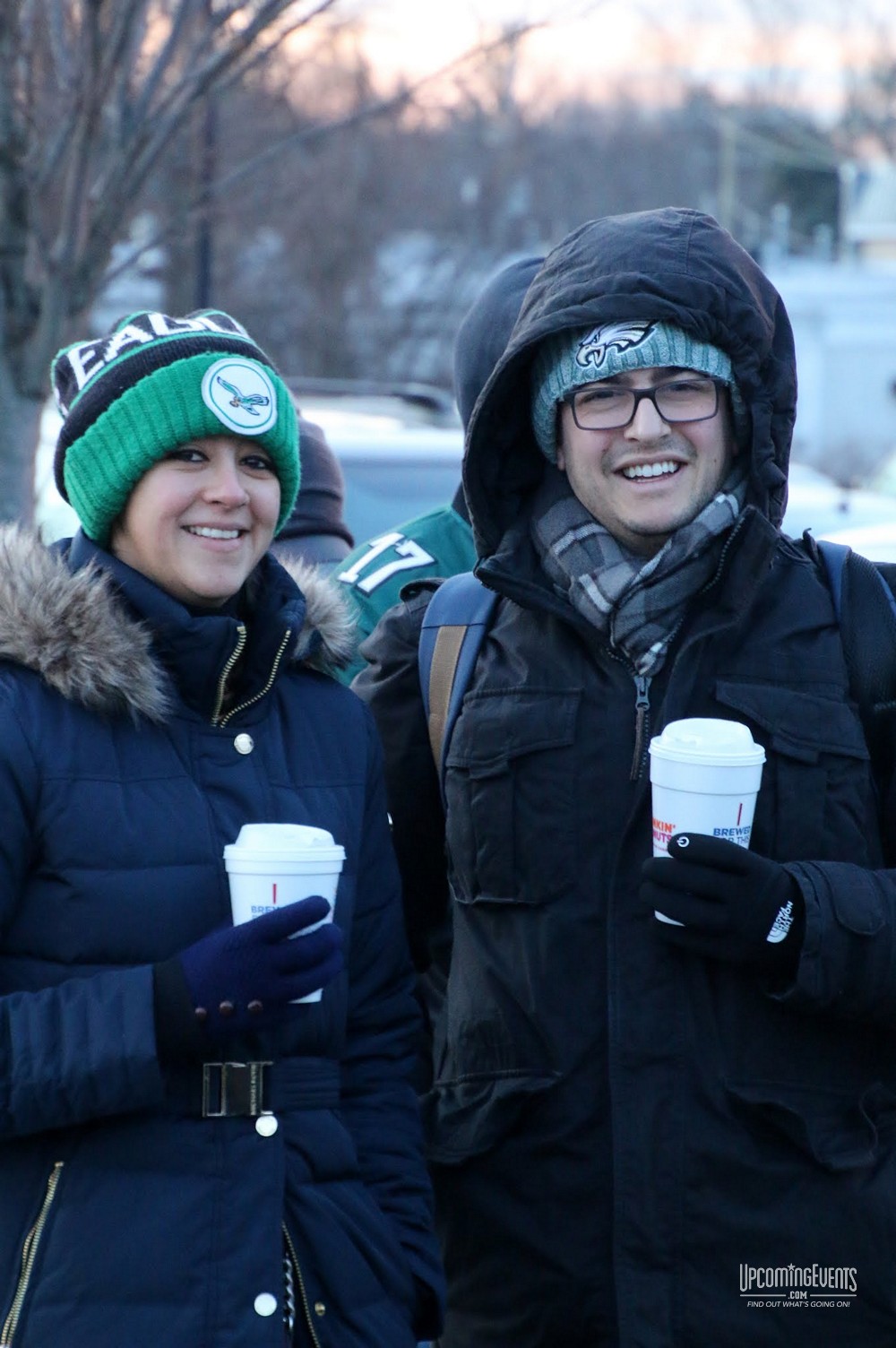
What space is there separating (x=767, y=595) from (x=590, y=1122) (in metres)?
0.87

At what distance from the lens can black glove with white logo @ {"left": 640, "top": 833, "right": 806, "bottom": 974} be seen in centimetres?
243

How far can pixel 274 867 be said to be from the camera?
229cm

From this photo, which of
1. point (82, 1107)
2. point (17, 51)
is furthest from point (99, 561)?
point (17, 51)

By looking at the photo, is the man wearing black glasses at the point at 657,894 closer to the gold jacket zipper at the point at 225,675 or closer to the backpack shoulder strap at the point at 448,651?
the backpack shoulder strap at the point at 448,651

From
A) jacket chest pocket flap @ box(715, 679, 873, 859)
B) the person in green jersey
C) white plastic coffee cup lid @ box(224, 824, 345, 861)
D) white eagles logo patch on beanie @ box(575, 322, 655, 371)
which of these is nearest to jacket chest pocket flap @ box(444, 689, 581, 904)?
jacket chest pocket flap @ box(715, 679, 873, 859)

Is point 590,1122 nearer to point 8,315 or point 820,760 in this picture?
point 820,760

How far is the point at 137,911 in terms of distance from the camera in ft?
7.57

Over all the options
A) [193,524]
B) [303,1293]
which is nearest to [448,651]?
[193,524]

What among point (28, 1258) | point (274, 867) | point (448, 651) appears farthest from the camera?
point (448, 651)

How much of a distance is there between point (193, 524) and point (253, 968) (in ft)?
2.26

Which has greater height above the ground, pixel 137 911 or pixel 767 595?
pixel 767 595

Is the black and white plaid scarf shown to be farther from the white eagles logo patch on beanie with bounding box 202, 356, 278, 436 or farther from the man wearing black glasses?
the white eagles logo patch on beanie with bounding box 202, 356, 278, 436

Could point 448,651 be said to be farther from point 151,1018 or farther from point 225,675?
point 151,1018

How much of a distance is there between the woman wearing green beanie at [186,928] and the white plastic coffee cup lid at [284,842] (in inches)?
2.7
